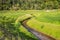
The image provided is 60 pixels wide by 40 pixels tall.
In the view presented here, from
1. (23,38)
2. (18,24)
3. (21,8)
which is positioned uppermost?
(21,8)

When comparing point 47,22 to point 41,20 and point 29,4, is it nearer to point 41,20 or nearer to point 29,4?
point 41,20

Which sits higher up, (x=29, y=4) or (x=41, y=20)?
(x=29, y=4)

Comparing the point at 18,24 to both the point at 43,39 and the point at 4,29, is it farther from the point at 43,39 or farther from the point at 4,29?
the point at 43,39

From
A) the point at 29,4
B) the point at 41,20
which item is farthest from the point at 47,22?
the point at 29,4

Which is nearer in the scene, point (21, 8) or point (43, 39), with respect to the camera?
point (43, 39)

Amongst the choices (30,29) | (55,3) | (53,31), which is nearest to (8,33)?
(30,29)
